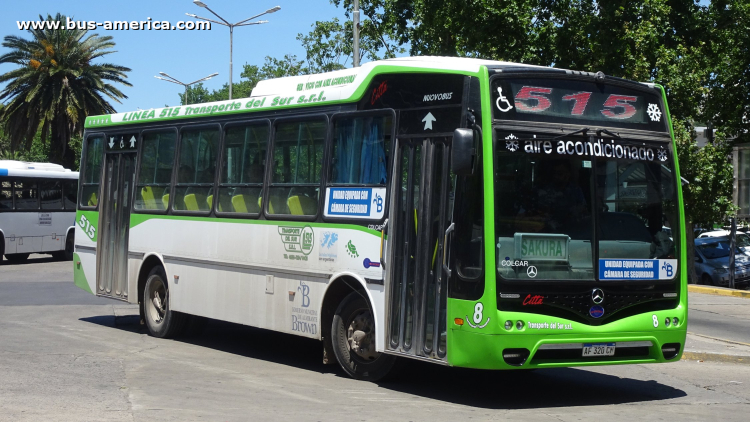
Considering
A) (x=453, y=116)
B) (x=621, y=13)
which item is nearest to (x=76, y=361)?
(x=453, y=116)

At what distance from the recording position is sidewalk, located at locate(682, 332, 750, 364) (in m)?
12.2

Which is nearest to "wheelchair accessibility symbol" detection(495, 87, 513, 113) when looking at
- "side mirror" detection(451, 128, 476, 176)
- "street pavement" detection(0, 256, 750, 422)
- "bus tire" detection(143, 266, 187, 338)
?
"side mirror" detection(451, 128, 476, 176)

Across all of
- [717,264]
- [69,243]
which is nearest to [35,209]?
[69,243]

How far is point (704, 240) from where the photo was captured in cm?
3269

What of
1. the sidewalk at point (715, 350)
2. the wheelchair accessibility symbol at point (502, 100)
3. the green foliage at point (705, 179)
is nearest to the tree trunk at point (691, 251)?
the green foliage at point (705, 179)

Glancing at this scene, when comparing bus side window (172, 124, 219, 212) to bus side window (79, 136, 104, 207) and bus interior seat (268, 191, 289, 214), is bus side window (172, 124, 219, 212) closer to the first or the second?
bus interior seat (268, 191, 289, 214)

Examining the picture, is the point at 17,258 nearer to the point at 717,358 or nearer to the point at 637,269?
the point at 717,358

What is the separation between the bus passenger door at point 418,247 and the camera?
8.77 m

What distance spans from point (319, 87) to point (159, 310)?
4.44 metres

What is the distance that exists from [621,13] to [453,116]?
1802 cm

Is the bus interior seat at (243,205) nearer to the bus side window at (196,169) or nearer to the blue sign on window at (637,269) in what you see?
the bus side window at (196,169)

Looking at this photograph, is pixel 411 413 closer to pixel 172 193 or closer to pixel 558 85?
pixel 558 85

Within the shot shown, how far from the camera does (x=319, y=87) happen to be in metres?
10.9

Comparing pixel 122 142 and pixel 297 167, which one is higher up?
pixel 122 142
